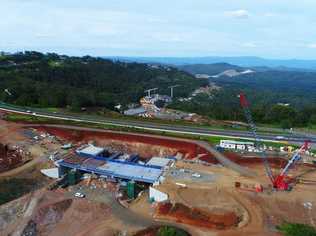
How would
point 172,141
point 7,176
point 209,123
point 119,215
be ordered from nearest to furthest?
1. point 119,215
2. point 7,176
3. point 172,141
4. point 209,123

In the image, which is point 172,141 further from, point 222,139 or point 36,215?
point 36,215

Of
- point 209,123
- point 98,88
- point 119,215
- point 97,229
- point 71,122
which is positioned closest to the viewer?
point 97,229

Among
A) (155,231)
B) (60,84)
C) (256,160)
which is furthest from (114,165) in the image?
(60,84)

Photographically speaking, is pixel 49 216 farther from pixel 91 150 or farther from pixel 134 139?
pixel 134 139

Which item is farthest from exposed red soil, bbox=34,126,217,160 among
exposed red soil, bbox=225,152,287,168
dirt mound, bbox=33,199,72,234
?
dirt mound, bbox=33,199,72,234

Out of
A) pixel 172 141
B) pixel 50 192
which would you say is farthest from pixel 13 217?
pixel 172 141

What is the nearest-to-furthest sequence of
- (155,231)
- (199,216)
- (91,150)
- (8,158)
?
(155,231) < (199,216) < (8,158) < (91,150)

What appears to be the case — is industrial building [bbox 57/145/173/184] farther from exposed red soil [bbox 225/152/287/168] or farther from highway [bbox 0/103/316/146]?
highway [bbox 0/103/316/146]
